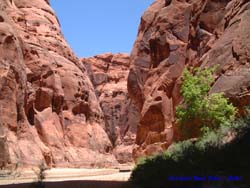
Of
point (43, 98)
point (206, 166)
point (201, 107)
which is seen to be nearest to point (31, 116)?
point (43, 98)

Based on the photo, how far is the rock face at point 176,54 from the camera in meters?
23.3

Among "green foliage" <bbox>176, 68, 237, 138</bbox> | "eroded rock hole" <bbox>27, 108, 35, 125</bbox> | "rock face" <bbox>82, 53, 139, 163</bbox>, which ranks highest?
"rock face" <bbox>82, 53, 139, 163</bbox>

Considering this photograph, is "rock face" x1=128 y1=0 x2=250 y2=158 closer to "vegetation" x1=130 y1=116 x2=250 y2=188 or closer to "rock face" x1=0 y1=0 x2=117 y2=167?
"vegetation" x1=130 y1=116 x2=250 y2=188

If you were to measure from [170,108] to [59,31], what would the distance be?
117ft

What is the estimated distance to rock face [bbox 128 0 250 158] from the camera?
23344 mm

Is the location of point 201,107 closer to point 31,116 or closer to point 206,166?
point 206,166

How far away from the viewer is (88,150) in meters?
57.8

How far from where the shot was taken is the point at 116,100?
103938 mm

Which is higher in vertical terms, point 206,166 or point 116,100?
point 116,100

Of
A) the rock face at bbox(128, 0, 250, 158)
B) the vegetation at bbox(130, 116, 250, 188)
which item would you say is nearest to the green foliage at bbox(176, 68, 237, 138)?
the rock face at bbox(128, 0, 250, 158)

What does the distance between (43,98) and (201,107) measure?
33.7 m

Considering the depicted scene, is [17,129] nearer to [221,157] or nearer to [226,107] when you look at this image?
[226,107]

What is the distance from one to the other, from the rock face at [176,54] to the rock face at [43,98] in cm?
1121

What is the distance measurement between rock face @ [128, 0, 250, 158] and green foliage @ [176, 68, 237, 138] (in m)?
0.80
